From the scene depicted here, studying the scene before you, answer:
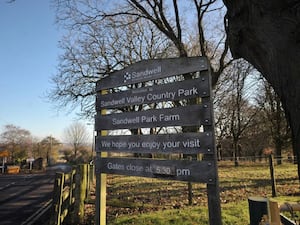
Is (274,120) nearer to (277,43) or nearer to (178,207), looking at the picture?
(178,207)

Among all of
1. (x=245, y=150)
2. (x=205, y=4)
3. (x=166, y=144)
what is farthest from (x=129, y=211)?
(x=245, y=150)

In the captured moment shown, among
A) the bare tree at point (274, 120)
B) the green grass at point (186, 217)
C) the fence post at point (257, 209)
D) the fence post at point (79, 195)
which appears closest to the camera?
the fence post at point (257, 209)

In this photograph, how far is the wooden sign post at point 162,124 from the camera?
10.4ft

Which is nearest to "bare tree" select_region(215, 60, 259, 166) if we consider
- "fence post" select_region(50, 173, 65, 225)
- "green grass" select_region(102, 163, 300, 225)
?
"green grass" select_region(102, 163, 300, 225)

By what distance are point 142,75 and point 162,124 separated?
37.7 inches

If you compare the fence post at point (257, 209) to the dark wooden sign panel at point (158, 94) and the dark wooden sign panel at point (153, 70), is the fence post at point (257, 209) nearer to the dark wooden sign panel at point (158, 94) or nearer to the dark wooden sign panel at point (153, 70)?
the dark wooden sign panel at point (158, 94)

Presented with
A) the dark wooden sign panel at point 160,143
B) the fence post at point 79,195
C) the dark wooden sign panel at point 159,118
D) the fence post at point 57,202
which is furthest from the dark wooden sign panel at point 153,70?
the fence post at point 79,195

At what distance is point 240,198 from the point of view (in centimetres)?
830

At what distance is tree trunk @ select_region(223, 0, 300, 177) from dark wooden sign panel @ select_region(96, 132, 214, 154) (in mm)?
921

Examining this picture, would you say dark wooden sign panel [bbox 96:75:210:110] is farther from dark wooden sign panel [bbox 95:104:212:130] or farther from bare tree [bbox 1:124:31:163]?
bare tree [bbox 1:124:31:163]

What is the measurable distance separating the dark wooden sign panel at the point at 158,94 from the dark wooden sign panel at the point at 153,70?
0.18 meters

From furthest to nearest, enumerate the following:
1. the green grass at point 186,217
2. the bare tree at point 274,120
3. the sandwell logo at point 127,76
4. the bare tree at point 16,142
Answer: the bare tree at point 16,142, the bare tree at point 274,120, the green grass at point 186,217, the sandwell logo at point 127,76

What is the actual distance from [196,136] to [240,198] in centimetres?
604

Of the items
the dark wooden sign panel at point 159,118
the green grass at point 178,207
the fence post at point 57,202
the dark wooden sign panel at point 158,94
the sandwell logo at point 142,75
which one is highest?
the sandwell logo at point 142,75
